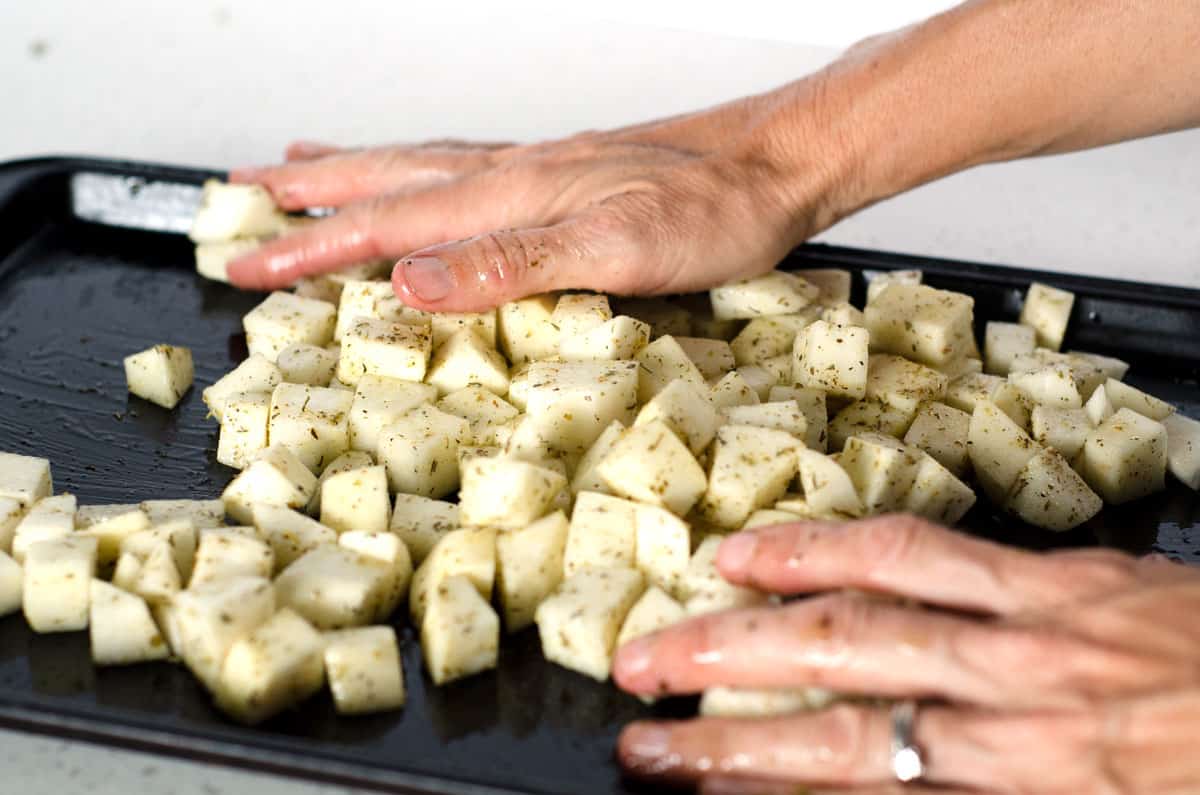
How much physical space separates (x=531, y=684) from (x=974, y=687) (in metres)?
0.53

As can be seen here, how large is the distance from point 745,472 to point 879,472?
0.70 feet

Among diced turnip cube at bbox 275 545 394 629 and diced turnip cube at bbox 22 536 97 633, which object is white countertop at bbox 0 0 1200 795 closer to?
diced turnip cube at bbox 275 545 394 629

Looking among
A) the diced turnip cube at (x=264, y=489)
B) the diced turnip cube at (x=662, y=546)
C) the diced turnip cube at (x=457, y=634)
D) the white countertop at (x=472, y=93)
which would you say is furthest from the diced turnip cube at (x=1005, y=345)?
the diced turnip cube at (x=264, y=489)

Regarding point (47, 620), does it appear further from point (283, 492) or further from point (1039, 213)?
point (1039, 213)

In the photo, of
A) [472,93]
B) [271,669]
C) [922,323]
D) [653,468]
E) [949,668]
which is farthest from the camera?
[472,93]

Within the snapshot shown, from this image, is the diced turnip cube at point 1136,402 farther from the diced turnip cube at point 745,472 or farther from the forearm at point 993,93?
the diced turnip cube at point 745,472

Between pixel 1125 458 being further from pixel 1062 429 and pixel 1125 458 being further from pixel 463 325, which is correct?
pixel 463 325

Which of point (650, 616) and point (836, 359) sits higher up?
point (836, 359)

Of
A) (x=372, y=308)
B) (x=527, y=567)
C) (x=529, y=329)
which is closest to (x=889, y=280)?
(x=529, y=329)

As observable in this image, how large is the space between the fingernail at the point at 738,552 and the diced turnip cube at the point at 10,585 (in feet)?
2.83

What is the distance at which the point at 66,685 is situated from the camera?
5.07 feet

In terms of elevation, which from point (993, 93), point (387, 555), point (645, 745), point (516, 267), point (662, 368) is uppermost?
point (993, 93)

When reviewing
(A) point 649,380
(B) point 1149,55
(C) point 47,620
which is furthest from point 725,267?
(C) point 47,620

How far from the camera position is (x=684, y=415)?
1759 mm
